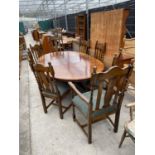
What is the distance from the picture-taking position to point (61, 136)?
1.93 m

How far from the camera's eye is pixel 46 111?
2.41 m

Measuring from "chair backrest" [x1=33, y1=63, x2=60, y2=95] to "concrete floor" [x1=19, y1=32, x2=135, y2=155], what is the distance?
423 millimetres

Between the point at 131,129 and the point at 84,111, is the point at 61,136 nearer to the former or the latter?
the point at 84,111

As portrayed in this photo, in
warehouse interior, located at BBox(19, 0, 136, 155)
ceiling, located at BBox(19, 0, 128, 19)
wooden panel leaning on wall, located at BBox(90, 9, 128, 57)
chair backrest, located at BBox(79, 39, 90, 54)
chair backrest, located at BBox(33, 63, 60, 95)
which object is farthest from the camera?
ceiling, located at BBox(19, 0, 128, 19)

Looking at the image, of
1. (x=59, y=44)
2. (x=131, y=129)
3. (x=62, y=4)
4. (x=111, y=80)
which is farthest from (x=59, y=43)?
(x=62, y=4)

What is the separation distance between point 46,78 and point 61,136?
0.75 m

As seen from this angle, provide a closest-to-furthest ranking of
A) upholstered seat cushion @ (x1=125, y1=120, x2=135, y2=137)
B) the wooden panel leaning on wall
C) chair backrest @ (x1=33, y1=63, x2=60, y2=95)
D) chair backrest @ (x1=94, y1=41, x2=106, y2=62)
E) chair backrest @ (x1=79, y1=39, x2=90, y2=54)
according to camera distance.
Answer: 1. upholstered seat cushion @ (x1=125, y1=120, x2=135, y2=137)
2. chair backrest @ (x1=33, y1=63, x2=60, y2=95)
3. the wooden panel leaning on wall
4. chair backrest @ (x1=94, y1=41, x2=106, y2=62)
5. chair backrest @ (x1=79, y1=39, x2=90, y2=54)

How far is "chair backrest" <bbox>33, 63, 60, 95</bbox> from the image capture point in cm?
187

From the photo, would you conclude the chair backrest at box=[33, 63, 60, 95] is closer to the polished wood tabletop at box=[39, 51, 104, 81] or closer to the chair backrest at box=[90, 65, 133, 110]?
the polished wood tabletop at box=[39, 51, 104, 81]

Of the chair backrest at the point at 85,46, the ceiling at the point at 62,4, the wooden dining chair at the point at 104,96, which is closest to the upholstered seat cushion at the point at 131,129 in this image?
the wooden dining chair at the point at 104,96

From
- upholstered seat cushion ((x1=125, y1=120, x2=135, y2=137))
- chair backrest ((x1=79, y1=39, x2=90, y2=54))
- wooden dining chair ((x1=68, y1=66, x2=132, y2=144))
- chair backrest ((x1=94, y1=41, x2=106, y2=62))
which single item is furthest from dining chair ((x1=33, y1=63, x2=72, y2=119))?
chair backrest ((x1=79, y1=39, x2=90, y2=54))

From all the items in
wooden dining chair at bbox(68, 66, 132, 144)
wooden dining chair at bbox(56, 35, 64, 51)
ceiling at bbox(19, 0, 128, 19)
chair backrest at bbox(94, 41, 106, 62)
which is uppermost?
ceiling at bbox(19, 0, 128, 19)
